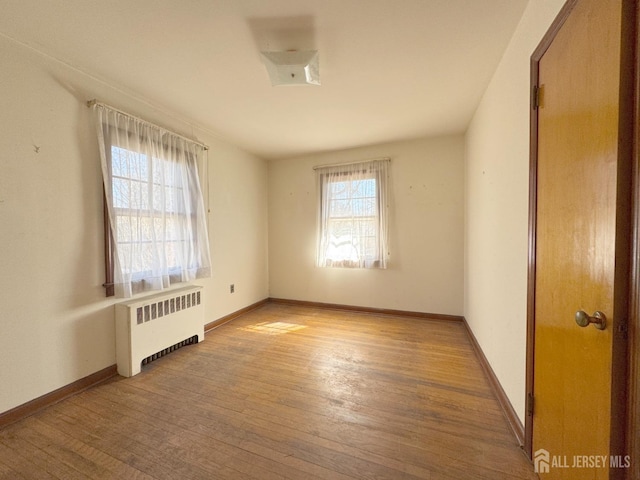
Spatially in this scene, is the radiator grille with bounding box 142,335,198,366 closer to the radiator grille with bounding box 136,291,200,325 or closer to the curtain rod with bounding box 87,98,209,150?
the radiator grille with bounding box 136,291,200,325

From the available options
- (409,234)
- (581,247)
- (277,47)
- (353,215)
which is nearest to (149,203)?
(277,47)

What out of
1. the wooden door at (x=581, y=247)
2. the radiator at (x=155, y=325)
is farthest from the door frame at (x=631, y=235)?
the radiator at (x=155, y=325)

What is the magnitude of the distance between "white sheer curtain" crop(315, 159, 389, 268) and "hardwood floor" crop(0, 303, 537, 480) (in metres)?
1.46

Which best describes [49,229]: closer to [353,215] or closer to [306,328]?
[306,328]

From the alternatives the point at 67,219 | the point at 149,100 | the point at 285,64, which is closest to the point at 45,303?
the point at 67,219

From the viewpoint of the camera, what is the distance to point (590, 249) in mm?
854

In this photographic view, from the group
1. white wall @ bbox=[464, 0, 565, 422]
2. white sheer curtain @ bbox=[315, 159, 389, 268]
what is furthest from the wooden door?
white sheer curtain @ bbox=[315, 159, 389, 268]

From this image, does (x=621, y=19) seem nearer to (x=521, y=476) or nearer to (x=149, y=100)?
(x=521, y=476)

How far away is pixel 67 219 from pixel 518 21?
11.0 feet

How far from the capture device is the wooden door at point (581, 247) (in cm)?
74

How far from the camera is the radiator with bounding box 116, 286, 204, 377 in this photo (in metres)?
2.10

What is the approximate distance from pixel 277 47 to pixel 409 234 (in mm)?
2730

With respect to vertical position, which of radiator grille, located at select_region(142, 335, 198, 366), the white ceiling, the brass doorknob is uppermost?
the white ceiling

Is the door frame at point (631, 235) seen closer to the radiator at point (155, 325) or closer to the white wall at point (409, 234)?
the white wall at point (409, 234)
